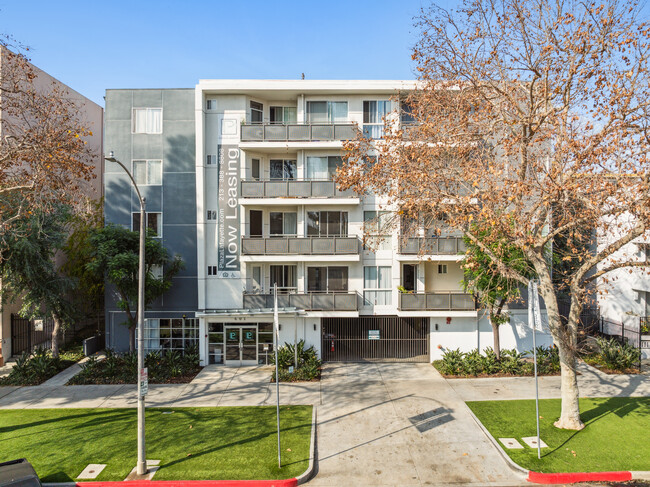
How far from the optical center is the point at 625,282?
23594mm

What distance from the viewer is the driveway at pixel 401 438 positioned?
1033 cm

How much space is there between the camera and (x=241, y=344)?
67.2 feet

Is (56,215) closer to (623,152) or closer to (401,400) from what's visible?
(401,400)

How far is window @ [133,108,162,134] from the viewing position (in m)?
21.3

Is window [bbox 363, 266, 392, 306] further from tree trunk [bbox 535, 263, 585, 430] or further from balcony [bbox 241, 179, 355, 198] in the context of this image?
tree trunk [bbox 535, 263, 585, 430]

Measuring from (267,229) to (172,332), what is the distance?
7.44 meters

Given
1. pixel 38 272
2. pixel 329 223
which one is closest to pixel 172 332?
pixel 38 272

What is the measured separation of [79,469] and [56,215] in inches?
515

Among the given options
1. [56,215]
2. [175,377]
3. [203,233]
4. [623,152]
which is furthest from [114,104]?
[623,152]

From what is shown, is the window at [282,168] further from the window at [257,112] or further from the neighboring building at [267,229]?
the window at [257,112]

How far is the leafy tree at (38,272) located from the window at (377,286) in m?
14.9

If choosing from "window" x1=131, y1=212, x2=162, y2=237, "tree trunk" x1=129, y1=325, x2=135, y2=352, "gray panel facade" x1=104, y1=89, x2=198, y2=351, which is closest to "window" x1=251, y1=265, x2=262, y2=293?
"gray panel facade" x1=104, y1=89, x2=198, y2=351

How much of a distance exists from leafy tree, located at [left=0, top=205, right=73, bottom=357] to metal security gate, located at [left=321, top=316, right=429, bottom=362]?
1316 cm

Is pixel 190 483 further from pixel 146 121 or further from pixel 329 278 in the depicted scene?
pixel 146 121
